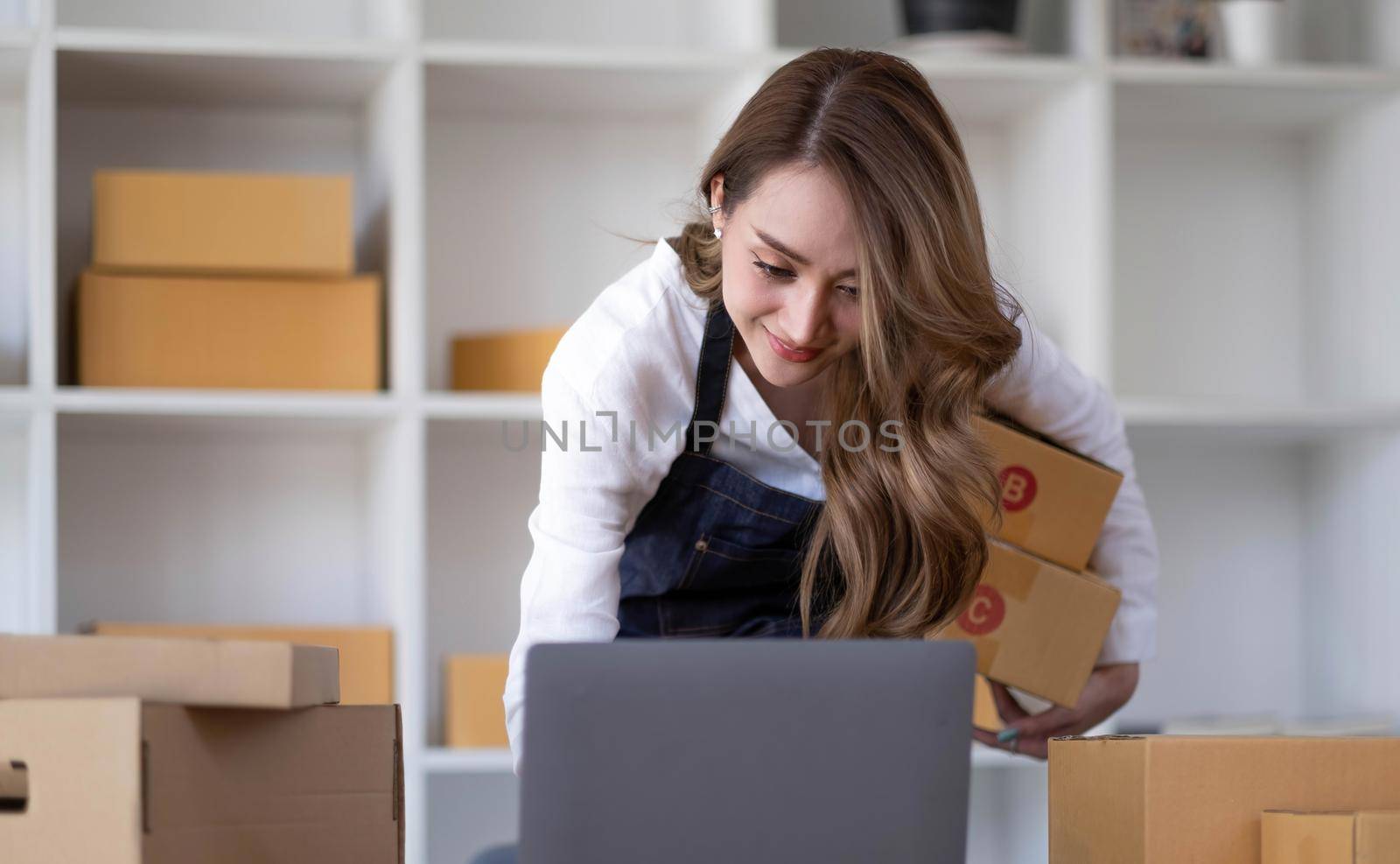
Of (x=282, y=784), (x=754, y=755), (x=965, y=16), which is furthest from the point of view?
(x=965, y=16)

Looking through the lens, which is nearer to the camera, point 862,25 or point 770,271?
point 770,271

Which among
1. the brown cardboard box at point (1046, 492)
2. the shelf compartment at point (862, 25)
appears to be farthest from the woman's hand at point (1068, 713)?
the shelf compartment at point (862, 25)

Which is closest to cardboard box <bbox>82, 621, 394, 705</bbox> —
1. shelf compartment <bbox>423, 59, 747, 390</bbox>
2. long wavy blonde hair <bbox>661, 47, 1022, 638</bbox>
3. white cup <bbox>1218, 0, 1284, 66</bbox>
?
shelf compartment <bbox>423, 59, 747, 390</bbox>

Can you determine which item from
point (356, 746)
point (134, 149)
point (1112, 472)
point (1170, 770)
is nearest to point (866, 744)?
point (1170, 770)

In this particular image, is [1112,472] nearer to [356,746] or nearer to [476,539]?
[356,746]

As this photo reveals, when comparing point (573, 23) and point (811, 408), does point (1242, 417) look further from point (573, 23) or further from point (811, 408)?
point (573, 23)

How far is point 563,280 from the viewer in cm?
213

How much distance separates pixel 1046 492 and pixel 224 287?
3.65 ft

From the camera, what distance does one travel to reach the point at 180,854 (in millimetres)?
771

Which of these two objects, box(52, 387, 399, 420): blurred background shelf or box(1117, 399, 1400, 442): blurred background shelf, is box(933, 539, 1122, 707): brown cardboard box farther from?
box(52, 387, 399, 420): blurred background shelf

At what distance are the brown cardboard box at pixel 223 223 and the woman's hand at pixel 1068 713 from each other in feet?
3.30

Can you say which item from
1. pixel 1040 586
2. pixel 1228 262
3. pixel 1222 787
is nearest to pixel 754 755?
pixel 1222 787

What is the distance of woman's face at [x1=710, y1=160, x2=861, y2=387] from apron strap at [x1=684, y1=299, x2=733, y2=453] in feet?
0.25

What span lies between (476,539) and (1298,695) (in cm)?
134
